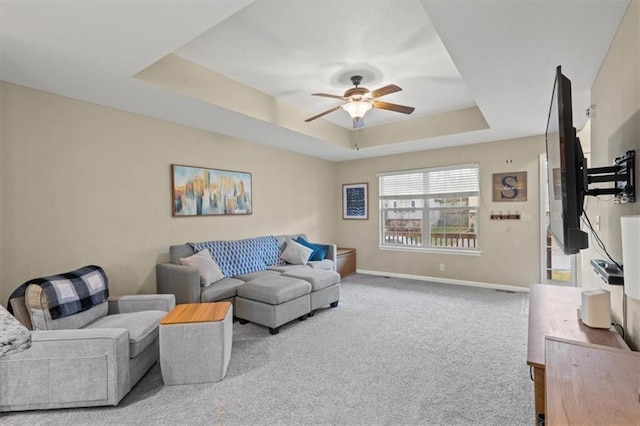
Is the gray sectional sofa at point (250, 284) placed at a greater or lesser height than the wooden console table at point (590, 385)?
lesser

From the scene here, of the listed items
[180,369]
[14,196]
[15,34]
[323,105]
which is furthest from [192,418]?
[323,105]

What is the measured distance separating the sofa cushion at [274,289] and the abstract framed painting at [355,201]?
3.06 m

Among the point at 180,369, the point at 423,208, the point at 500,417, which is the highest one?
the point at 423,208

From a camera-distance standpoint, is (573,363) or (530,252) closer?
(573,363)

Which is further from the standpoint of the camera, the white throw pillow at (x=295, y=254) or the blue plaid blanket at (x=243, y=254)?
the white throw pillow at (x=295, y=254)

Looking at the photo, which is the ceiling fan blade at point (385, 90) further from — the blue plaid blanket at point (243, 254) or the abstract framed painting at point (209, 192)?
the blue plaid blanket at point (243, 254)

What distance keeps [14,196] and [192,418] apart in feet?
8.08

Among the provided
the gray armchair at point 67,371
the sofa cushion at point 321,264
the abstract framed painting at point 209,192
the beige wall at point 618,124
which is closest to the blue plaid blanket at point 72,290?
the gray armchair at point 67,371

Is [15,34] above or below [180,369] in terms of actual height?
above

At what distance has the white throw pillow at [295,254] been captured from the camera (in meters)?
4.76

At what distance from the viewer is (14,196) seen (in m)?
2.69

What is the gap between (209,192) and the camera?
14.1 ft

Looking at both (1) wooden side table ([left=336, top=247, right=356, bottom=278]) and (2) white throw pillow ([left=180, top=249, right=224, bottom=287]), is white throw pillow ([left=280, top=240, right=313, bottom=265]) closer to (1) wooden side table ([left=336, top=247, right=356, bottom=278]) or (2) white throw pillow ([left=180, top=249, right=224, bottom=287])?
(1) wooden side table ([left=336, top=247, right=356, bottom=278])

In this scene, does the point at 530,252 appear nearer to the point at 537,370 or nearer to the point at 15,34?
the point at 537,370
